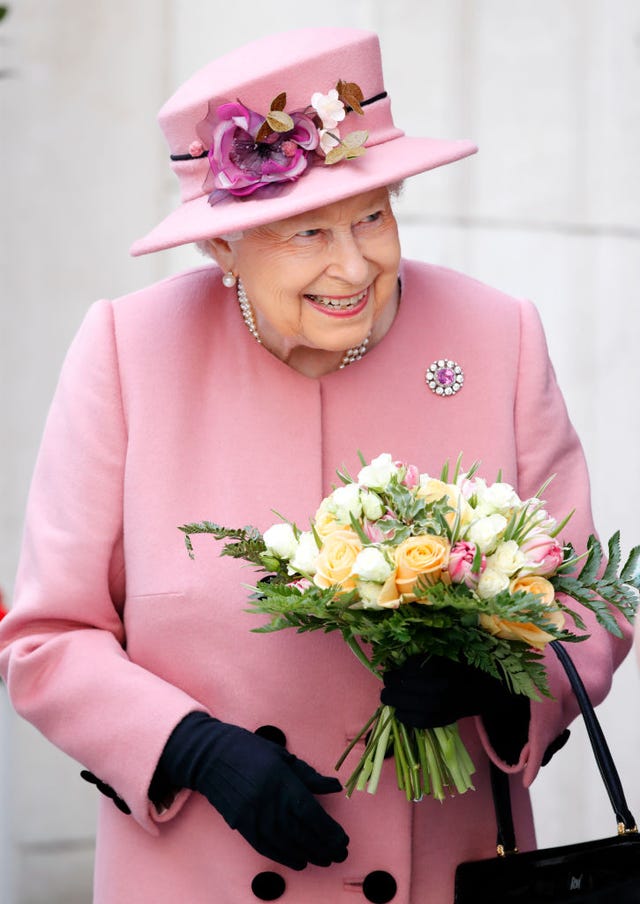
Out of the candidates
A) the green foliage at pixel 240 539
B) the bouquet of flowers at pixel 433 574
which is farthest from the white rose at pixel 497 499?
the green foliage at pixel 240 539

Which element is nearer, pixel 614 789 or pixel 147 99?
pixel 614 789

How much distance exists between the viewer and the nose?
2.46 meters

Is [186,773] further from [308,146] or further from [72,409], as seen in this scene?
[308,146]

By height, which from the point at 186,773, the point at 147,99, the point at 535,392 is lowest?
the point at 186,773

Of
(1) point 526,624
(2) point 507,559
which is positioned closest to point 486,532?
(2) point 507,559

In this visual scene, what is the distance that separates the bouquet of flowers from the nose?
34cm

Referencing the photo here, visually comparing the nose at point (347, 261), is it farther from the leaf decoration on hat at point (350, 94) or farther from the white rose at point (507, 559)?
the white rose at point (507, 559)

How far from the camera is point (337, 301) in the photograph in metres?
2.52

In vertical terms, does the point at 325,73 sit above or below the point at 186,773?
above

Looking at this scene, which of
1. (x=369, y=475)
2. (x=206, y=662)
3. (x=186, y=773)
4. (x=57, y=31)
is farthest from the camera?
(x=57, y=31)

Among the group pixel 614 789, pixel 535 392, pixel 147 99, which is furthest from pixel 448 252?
pixel 614 789

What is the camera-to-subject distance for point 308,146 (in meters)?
2.46

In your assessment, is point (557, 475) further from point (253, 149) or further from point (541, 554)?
point (253, 149)

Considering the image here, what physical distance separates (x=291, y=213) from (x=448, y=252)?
2321 millimetres
